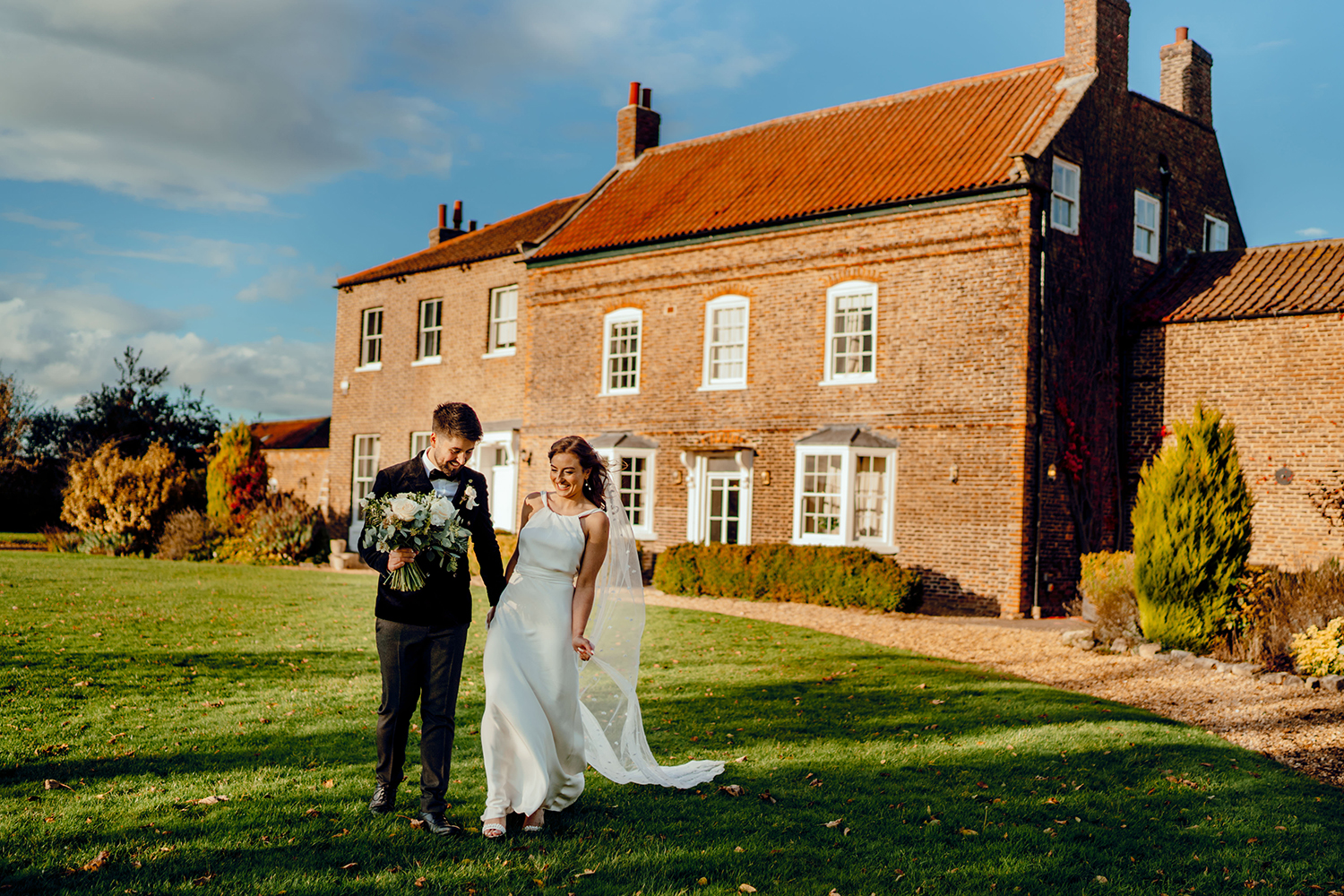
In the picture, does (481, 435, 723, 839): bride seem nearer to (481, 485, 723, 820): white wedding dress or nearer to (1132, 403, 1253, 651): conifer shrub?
(481, 485, 723, 820): white wedding dress

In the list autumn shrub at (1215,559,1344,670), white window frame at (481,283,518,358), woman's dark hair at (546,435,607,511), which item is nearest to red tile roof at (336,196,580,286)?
white window frame at (481,283,518,358)

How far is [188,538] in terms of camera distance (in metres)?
23.6

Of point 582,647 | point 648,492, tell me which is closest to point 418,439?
point 648,492

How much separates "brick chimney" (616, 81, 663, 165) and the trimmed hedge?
11.3 metres

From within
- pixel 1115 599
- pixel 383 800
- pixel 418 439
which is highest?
pixel 418 439

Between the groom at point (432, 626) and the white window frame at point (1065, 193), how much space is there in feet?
47.7

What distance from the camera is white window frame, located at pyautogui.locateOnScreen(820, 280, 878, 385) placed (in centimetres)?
1827

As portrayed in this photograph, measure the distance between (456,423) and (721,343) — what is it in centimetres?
1543

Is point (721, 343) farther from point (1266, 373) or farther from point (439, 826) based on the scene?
point (439, 826)

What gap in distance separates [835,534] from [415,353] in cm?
1304

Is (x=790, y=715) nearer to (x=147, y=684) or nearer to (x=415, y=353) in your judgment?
(x=147, y=684)

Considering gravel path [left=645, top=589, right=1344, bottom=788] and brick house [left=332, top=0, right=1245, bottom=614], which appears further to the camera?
brick house [left=332, top=0, right=1245, bottom=614]

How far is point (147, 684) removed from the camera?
28.9 ft

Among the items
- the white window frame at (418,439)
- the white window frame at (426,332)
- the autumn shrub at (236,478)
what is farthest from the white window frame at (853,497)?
the autumn shrub at (236,478)
